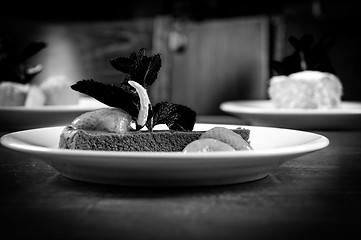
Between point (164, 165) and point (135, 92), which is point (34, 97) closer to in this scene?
point (135, 92)

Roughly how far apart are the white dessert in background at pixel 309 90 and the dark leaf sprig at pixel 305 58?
0.03 metres

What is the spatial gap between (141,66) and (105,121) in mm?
136

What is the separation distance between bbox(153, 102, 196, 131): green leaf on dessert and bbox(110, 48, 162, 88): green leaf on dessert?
56 millimetres

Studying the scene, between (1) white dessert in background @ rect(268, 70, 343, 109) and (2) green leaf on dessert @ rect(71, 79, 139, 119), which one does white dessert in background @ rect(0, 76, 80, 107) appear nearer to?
(1) white dessert in background @ rect(268, 70, 343, 109)

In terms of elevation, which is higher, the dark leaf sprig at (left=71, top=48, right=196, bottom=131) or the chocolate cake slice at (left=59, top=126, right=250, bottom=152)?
the dark leaf sprig at (left=71, top=48, right=196, bottom=131)

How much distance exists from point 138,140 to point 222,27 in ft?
9.74

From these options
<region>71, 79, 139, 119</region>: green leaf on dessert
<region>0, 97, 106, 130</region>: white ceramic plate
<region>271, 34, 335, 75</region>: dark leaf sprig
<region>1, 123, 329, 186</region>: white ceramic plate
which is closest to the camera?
<region>1, 123, 329, 186</region>: white ceramic plate

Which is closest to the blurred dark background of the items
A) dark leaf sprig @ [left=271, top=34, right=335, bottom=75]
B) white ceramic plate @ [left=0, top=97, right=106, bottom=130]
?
dark leaf sprig @ [left=271, top=34, right=335, bottom=75]

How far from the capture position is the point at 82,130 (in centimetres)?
102

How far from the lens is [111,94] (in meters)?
1.09

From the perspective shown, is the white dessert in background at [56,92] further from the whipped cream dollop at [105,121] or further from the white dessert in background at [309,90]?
the whipped cream dollop at [105,121]

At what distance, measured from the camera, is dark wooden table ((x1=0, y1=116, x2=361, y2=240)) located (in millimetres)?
614

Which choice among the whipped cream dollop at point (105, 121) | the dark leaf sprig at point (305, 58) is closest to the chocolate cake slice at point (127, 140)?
the whipped cream dollop at point (105, 121)

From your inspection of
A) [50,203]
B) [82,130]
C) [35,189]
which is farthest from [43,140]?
[50,203]
